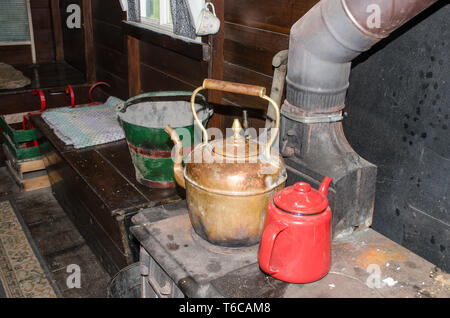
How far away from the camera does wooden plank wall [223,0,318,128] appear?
2328 millimetres

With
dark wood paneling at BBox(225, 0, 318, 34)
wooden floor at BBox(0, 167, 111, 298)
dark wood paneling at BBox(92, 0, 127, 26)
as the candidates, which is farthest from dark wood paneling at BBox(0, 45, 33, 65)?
dark wood paneling at BBox(225, 0, 318, 34)

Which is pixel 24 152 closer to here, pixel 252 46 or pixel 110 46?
pixel 110 46

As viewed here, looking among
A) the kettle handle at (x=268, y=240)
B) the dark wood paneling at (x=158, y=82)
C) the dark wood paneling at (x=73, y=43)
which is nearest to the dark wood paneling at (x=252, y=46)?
the dark wood paneling at (x=158, y=82)

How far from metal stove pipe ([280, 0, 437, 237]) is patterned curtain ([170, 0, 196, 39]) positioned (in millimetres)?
1495

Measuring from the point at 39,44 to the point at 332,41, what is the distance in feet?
19.4

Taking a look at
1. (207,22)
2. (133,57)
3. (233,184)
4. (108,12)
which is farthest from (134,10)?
(233,184)

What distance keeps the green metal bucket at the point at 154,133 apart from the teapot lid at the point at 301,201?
1.18 metres

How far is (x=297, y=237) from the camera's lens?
4.55 feet

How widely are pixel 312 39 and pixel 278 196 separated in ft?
2.02

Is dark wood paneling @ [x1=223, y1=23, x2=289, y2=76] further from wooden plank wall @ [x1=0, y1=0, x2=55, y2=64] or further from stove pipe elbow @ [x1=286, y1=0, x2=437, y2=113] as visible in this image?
wooden plank wall @ [x1=0, y1=0, x2=55, y2=64]

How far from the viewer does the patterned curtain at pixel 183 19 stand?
3.02 meters

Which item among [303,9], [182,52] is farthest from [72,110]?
[303,9]

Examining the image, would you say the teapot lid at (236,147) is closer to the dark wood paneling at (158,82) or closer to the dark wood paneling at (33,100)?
the dark wood paneling at (158,82)
